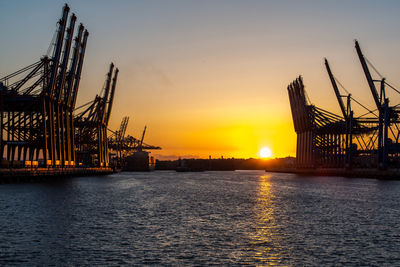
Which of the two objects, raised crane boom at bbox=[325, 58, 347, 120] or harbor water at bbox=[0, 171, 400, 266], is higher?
raised crane boom at bbox=[325, 58, 347, 120]

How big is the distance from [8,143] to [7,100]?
1171 centimetres

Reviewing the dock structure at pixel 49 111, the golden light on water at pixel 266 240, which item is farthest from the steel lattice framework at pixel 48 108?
the golden light on water at pixel 266 240

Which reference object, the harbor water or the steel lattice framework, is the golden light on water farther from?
the steel lattice framework

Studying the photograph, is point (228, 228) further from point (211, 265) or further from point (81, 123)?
point (81, 123)

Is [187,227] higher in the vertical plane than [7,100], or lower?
lower

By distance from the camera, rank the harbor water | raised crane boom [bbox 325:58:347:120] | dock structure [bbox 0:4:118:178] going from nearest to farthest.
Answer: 1. the harbor water
2. dock structure [bbox 0:4:118:178]
3. raised crane boom [bbox 325:58:347:120]

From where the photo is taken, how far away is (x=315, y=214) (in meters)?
32.6

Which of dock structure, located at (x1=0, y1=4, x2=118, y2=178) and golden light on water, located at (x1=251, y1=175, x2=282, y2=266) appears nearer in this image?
golden light on water, located at (x1=251, y1=175, x2=282, y2=266)

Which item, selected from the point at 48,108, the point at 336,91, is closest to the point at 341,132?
the point at 336,91

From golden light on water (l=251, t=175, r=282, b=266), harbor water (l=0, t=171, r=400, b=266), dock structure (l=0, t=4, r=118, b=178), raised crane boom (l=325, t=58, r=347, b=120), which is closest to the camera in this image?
harbor water (l=0, t=171, r=400, b=266)

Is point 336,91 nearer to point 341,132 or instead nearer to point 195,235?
point 341,132

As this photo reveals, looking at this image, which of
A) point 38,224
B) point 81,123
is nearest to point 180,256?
point 38,224

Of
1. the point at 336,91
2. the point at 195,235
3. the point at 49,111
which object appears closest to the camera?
the point at 195,235

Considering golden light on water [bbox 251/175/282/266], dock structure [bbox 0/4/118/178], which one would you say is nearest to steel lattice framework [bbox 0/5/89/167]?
dock structure [bbox 0/4/118/178]
